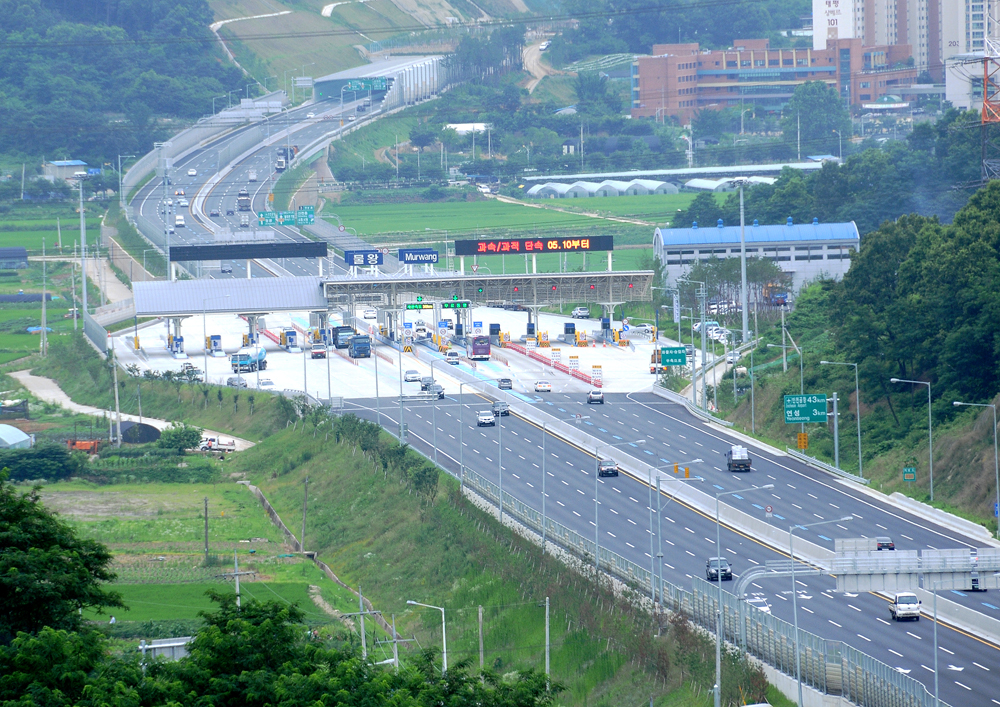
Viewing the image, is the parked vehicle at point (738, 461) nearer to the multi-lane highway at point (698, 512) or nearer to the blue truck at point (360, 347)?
the multi-lane highway at point (698, 512)

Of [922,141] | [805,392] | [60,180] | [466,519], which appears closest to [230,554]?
[466,519]

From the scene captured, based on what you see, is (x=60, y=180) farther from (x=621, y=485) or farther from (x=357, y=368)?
(x=621, y=485)

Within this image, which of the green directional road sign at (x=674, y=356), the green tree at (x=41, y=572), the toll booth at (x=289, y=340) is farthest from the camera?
the toll booth at (x=289, y=340)

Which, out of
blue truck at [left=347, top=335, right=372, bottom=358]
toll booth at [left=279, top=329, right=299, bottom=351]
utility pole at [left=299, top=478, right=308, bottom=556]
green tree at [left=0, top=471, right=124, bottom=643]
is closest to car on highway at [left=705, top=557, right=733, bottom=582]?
utility pole at [left=299, top=478, right=308, bottom=556]

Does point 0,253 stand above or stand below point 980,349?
above

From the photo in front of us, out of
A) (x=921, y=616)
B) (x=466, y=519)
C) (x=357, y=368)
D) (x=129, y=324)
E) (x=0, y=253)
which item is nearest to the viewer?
(x=921, y=616)

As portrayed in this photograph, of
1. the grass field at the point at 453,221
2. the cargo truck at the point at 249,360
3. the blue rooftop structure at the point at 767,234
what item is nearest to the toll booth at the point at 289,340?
the cargo truck at the point at 249,360

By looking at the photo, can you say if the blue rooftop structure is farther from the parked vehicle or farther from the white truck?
the white truck
